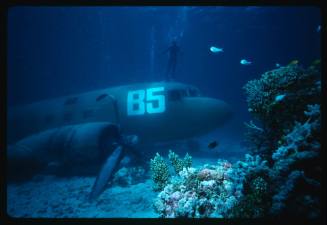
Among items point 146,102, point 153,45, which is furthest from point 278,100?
point 153,45

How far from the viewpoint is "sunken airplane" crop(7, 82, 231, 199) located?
10484 millimetres

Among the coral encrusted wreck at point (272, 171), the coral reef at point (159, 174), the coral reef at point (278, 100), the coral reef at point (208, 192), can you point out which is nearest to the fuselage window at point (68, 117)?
the coral reef at point (159, 174)

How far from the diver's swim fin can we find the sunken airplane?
6cm

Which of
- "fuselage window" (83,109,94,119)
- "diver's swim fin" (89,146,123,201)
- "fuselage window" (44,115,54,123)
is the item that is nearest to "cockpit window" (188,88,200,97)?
"fuselage window" (83,109,94,119)

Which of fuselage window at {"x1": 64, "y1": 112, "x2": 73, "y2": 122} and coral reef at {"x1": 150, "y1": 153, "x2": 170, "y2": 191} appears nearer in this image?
coral reef at {"x1": 150, "y1": 153, "x2": 170, "y2": 191}

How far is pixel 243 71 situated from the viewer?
178 feet

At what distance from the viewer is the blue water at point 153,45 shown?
3725cm

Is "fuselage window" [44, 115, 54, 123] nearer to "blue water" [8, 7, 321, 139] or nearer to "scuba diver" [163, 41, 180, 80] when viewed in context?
"scuba diver" [163, 41, 180, 80]

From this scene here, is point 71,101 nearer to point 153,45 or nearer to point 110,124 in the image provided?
point 110,124

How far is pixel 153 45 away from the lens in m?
57.8

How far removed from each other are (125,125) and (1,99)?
8.00 meters

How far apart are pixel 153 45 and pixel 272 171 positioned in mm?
55105

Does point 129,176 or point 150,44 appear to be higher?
point 150,44

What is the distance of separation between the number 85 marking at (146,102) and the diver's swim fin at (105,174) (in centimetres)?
354
